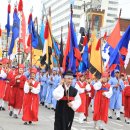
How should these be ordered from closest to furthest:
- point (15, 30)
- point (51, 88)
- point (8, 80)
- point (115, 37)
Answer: point (115, 37) → point (8, 80) → point (15, 30) → point (51, 88)

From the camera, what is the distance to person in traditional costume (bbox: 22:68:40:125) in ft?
46.7

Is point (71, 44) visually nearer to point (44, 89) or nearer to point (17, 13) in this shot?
point (17, 13)

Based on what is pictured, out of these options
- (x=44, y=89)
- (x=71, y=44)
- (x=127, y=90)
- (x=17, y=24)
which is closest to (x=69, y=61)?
(x=71, y=44)

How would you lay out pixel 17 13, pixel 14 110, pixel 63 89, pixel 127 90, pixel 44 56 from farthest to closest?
1. pixel 17 13
2. pixel 44 56
3. pixel 127 90
4. pixel 14 110
5. pixel 63 89

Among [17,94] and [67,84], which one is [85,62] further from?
[67,84]

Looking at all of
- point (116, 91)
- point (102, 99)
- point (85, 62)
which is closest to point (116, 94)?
point (116, 91)

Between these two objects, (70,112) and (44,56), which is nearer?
(70,112)

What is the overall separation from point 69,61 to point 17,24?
700cm

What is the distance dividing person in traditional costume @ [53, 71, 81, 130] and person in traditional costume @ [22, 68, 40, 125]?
4.71 m

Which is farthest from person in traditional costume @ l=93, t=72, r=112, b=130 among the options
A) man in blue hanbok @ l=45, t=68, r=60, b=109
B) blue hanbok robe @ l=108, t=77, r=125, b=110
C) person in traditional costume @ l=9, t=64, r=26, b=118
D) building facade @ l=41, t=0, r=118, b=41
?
building facade @ l=41, t=0, r=118, b=41

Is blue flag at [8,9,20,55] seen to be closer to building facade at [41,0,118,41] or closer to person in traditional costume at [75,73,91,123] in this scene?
person in traditional costume at [75,73,91,123]

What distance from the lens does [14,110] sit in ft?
52.8

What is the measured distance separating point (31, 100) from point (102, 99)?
2215 mm

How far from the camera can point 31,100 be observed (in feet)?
47.6
